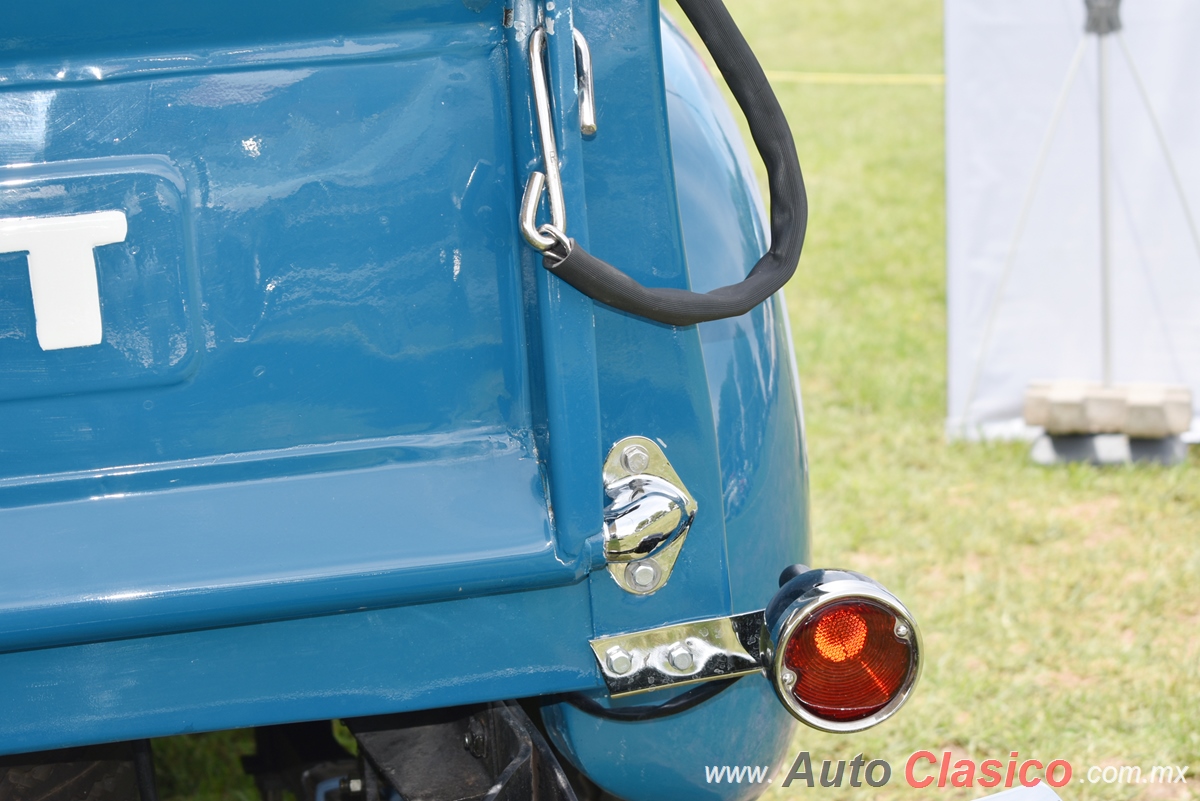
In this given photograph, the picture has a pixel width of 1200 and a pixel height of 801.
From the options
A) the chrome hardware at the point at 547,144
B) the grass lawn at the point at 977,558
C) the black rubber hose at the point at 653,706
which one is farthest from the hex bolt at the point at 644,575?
the grass lawn at the point at 977,558

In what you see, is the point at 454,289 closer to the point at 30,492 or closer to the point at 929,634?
the point at 30,492

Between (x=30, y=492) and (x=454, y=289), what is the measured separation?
501mm

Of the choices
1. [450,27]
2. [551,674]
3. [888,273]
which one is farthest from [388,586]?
[888,273]

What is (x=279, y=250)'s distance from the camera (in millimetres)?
1235

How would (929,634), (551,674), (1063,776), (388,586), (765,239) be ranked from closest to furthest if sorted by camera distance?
(388,586)
(551,674)
(765,239)
(1063,776)
(929,634)

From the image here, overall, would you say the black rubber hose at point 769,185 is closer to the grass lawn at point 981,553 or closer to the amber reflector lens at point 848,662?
the amber reflector lens at point 848,662

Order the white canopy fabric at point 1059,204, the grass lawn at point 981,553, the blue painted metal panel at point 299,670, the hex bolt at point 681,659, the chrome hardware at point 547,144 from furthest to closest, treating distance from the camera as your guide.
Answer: the white canopy fabric at point 1059,204 < the grass lawn at point 981,553 < the hex bolt at point 681,659 < the blue painted metal panel at point 299,670 < the chrome hardware at point 547,144

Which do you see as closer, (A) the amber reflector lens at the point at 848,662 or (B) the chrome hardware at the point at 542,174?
(B) the chrome hardware at the point at 542,174

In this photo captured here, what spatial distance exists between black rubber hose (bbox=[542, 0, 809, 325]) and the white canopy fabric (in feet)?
9.97

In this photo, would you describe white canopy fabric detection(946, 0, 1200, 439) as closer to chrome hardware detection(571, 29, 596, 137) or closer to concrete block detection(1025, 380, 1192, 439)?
concrete block detection(1025, 380, 1192, 439)

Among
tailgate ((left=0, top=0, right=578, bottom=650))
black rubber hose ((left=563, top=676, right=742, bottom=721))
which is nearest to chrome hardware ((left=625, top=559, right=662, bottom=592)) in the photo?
tailgate ((left=0, top=0, right=578, bottom=650))

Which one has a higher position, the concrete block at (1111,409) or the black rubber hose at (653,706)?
the black rubber hose at (653,706)

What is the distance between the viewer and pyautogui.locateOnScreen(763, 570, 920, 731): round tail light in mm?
1297

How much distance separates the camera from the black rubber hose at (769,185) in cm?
122
